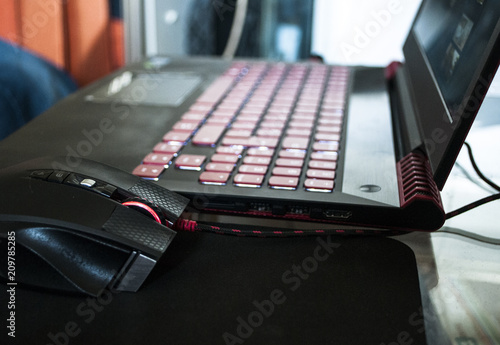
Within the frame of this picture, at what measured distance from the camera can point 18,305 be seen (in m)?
0.38

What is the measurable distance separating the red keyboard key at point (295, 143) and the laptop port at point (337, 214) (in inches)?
5.1

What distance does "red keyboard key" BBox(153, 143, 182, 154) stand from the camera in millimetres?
551

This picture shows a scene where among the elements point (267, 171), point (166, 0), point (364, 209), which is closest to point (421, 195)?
point (364, 209)

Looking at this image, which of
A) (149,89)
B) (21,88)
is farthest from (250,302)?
(21,88)

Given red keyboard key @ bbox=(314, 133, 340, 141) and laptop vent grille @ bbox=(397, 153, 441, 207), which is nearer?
laptop vent grille @ bbox=(397, 153, 441, 207)

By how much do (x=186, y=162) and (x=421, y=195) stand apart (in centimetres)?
24

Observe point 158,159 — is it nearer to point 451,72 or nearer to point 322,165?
point 322,165

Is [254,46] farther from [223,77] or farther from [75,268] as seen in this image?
[75,268]

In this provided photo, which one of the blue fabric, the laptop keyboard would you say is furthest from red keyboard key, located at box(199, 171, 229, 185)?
the blue fabric

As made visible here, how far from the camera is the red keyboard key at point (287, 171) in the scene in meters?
0.49

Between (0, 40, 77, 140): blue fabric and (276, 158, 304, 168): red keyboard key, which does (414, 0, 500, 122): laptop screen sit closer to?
(276, 158, 304, 168): red keyboard key

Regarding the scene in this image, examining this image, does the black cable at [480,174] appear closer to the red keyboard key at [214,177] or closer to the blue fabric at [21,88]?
the red keyboard key at [214,177]

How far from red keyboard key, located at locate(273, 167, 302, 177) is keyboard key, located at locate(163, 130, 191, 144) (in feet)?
0.45

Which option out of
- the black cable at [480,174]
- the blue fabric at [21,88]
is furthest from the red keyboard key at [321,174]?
the blue fabric at [21,88]
